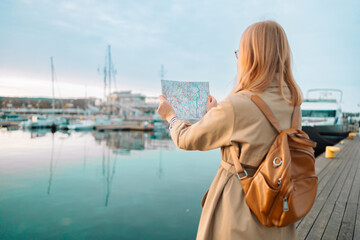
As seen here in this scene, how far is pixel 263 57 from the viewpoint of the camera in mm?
1082

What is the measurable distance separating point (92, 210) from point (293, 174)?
309 inches

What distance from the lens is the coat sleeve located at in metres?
1.02

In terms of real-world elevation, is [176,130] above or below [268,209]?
above

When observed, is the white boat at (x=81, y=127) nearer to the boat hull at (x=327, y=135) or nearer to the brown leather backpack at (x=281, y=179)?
the boat hull at (x=327, y=135)

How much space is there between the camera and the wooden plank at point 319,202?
9.27 feet

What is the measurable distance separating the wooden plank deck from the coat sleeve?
7.09 ft

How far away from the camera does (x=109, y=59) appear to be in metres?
44.5

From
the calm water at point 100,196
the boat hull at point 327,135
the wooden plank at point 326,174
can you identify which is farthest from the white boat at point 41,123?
the wooden plank at point 326,174

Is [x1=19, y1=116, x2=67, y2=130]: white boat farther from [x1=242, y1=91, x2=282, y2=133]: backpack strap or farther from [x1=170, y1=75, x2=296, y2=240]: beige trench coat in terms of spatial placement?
[x1=242, y1=91, x2=282, y2=133]: backpack strap

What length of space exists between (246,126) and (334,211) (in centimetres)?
320

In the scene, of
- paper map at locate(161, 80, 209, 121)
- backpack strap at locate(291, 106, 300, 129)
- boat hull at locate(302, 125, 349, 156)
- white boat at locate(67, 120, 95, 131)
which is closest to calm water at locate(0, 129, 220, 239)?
boat hull at locate(302, 125, 349, 156)

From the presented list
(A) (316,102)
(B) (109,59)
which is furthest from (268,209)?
(B) (109,59)

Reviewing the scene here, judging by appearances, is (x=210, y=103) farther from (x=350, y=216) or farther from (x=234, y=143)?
(x=350, y=216)

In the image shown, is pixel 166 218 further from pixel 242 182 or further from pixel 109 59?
pixel 109 59
